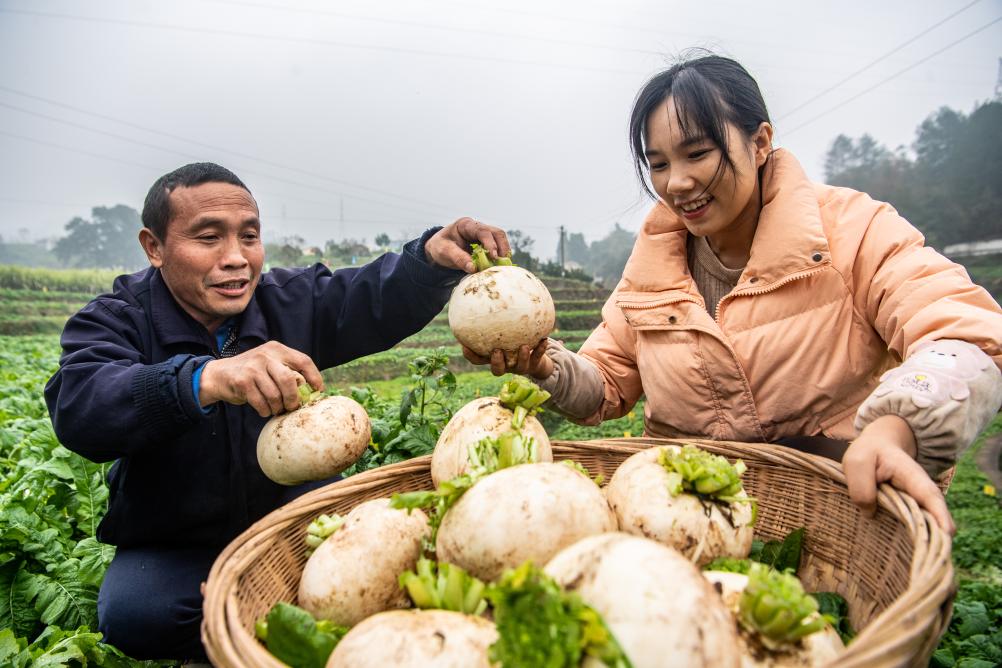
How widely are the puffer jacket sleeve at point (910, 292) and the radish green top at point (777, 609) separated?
1.11 m

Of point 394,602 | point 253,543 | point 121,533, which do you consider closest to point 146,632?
point 121,533

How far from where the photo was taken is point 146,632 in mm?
2504

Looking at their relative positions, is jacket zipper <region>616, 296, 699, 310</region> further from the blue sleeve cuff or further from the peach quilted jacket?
the blue sleeve cuff

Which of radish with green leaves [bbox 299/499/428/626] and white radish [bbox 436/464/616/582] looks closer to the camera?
white radish [bbox 436/464/616/582]

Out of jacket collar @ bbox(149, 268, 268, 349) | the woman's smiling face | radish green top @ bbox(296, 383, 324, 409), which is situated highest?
the woman's smiling face

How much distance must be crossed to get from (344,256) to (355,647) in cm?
1602

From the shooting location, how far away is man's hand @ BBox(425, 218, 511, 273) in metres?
2.67

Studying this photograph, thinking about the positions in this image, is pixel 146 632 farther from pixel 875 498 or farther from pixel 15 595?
pixel 875 498

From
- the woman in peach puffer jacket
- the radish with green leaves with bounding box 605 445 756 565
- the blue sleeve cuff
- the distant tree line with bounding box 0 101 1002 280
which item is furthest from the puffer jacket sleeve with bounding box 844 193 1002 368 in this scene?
the distant tree line with bounding box 0 101 1002 280

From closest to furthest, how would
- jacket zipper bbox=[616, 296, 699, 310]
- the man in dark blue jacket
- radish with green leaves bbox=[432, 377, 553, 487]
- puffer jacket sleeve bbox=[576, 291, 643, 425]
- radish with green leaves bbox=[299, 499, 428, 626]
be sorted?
radish with green leaves bbox=[299, 499, 428, 626] → radish with green leaves bbox=[432, 377, 553, 487] → the man in dark blue jacket → jacket zipper bbox=[616, 296, 699, 310] → puffer jacket sleeve bbox=[576, 291, 643, 425]

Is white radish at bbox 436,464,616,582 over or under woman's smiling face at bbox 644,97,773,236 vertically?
under

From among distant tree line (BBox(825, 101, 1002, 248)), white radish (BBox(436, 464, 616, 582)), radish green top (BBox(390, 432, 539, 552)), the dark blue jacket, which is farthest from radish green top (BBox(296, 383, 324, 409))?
distant tree line (BBox(825, 101, 1002, 248))

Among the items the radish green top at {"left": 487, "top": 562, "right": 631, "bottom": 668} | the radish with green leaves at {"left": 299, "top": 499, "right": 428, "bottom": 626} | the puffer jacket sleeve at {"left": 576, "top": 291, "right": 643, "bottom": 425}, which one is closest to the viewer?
the radish green top at {"left": 487, "top": 562, "right": 631, "bottom": 668}

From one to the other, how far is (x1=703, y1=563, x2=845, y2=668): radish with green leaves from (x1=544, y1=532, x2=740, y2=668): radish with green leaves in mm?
138
